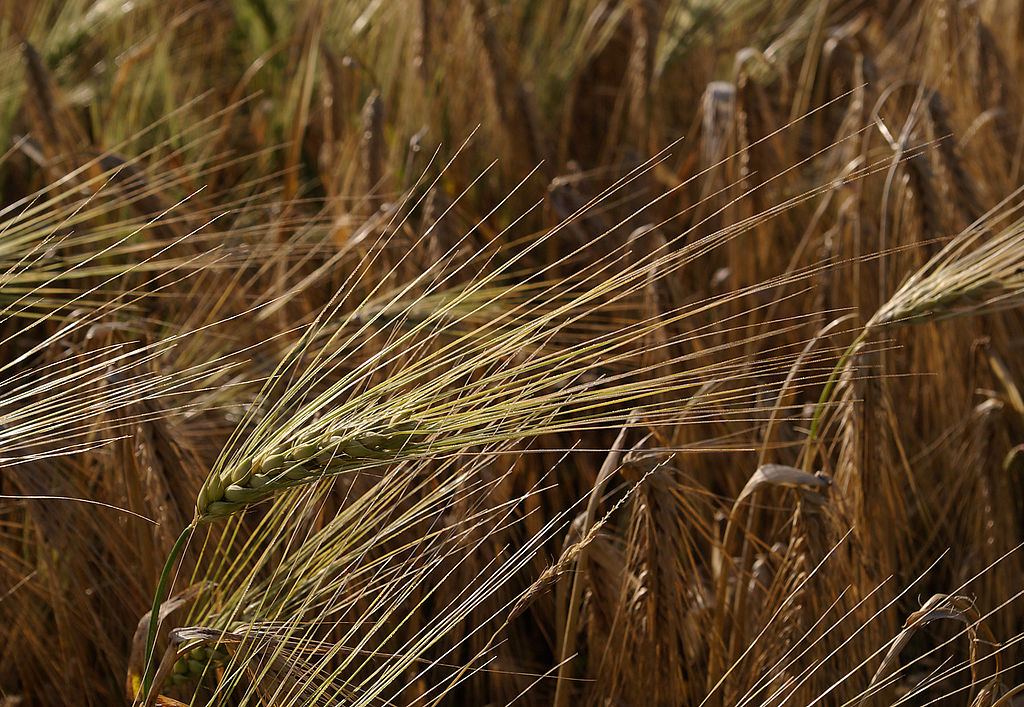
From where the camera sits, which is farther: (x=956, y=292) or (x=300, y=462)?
(x=956, y=292)

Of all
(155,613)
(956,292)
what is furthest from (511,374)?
(956,292)

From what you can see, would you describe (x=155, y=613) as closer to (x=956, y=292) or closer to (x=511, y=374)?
(x=511, y=374)

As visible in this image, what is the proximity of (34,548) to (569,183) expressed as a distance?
2.35ft

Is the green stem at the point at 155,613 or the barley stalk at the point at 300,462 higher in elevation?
the barley stalk at the point at 300,462

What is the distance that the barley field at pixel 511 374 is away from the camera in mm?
625

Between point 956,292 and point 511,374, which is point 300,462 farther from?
point 956,292

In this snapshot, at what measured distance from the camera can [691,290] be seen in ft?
4.34

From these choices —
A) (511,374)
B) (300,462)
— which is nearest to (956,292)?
(511,374)

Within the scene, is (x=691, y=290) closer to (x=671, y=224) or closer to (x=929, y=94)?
(x=671, y=224)

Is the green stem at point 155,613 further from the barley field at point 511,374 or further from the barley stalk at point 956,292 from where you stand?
the barley stalk at point 956,292

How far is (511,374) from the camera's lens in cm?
57

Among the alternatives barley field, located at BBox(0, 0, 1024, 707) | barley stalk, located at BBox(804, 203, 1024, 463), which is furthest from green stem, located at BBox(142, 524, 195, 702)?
barley stalk, located at BBox(804, 203, 1024, 463)

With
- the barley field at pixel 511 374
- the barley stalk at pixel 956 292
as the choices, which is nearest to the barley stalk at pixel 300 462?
the barley field at pixel 511 374

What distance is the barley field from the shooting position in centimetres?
62
